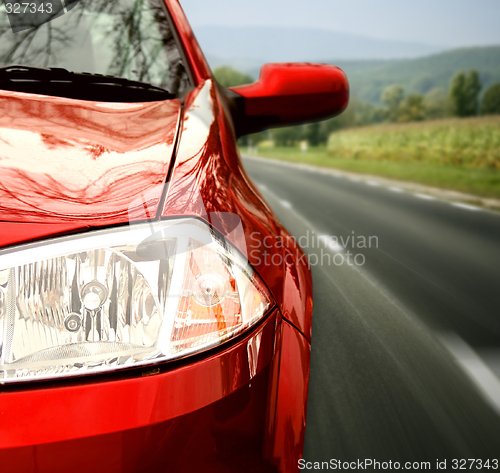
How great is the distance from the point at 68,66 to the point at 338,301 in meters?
2.15

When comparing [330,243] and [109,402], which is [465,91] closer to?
[330,243]

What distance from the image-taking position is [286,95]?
Answer: 1.80 metres

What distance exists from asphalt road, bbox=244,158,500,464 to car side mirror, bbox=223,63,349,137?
3.47 ft

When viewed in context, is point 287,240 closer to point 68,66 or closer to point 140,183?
point 140,183

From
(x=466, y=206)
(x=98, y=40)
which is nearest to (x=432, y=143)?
(x=466, y=206)

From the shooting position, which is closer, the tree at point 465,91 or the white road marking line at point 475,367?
the white road marking line at point 475,367

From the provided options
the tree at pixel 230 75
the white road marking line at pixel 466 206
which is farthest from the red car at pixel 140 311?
the tree at pixel 230 75

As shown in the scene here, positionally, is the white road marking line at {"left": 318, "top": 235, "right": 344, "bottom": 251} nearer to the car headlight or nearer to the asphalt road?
the asphalt road

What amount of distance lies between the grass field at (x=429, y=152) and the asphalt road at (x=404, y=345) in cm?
749

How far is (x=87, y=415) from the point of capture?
30.0 inches

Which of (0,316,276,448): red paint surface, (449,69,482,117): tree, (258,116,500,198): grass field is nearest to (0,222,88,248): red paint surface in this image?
(0,316,276,448): red paint surface

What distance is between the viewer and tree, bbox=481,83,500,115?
356ft

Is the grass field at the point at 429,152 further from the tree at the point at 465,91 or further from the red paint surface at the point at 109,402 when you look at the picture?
the tree at the point at 465,91

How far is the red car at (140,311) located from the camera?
770 mm
